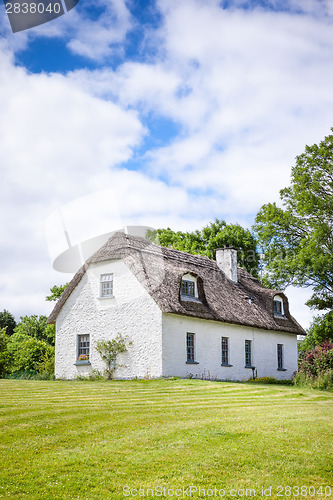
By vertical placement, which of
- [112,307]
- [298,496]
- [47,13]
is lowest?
[298,496]

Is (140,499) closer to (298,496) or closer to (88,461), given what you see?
(88,461)

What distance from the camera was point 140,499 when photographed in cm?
Result: 725

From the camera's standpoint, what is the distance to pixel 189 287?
2683 cm

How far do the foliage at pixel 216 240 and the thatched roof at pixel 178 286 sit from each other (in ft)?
42.8

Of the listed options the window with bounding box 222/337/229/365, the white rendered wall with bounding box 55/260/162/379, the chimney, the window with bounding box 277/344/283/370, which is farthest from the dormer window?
the white rendered wall with bounding box 55/260/162/379

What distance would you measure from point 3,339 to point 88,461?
23.8m

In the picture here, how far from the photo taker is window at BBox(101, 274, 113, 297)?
1036 inches

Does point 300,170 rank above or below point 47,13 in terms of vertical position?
above

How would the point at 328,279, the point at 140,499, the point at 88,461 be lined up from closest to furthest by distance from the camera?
1. the point at 140,499
2. the point at 88,461
3. the point at 328,279

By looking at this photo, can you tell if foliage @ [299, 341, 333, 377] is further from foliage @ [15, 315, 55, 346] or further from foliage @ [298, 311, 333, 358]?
foliage @ [15, 315, 55, 346]

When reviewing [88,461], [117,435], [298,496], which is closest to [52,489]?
[88,461]

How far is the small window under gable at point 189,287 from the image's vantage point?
26.4 m

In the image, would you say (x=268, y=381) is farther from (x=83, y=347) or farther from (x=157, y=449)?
(x=157, y=449)

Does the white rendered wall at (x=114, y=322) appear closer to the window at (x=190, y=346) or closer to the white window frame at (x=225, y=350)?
the window at (x=190, y=346)
